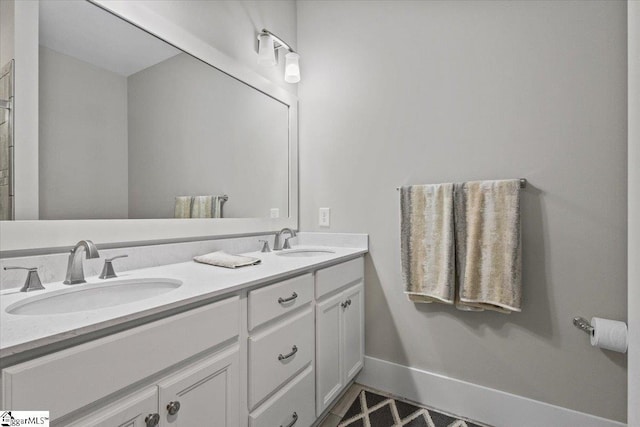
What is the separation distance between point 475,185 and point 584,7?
34.0 inches

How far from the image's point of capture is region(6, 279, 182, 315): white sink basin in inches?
34.1

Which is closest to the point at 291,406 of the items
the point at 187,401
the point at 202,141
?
the point at 187,401

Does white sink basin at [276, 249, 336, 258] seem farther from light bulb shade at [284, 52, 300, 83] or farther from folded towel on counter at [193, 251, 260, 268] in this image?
light bulb shade at [284, 52, 300, 83]

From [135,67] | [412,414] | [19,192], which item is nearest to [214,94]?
[135,67]

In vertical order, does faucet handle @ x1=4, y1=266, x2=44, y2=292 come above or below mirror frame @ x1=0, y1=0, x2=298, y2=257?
below

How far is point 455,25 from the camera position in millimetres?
1643

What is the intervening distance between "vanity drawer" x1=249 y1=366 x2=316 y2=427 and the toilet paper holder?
1.15 meters

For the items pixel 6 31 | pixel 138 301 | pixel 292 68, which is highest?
pixel 292 68

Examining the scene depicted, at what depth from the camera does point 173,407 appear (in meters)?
0.79

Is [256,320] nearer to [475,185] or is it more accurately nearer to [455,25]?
[475,185]

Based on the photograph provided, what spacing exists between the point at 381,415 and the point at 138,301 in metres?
1.35

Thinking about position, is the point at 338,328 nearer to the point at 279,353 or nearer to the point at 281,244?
the point at 279,353

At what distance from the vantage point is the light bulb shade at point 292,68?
1941 millimetres
